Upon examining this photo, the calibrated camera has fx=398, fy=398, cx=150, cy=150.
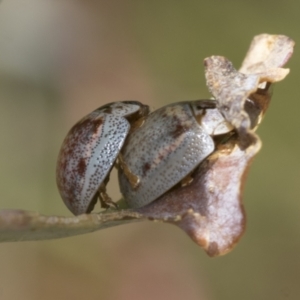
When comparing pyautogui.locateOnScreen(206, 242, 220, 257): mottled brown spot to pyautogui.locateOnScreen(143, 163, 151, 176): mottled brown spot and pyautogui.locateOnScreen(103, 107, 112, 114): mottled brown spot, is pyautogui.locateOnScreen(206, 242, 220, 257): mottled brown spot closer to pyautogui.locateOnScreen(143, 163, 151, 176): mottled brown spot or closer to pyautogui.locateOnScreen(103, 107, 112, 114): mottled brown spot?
pyautogui.locateOnScreen(143, 163, 151, 176): mottled brown spot

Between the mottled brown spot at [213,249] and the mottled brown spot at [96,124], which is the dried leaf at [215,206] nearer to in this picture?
the mottled brown spot at [213,249]

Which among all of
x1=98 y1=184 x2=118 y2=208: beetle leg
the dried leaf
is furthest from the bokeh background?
the dried leaf

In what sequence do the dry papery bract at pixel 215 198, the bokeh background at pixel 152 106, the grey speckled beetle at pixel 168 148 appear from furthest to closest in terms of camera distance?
1. the bokeh background at pixel 152 106
2. the grey speckled beetle at pixel 168 148
3. the dry papery bract at pixel 215 198

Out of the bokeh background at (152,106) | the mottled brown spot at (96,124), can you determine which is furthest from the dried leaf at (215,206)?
the bokeh background at (152,106)

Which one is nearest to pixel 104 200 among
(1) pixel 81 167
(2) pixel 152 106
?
(1) pixel 81 167

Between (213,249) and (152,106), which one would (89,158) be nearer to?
(213,249)

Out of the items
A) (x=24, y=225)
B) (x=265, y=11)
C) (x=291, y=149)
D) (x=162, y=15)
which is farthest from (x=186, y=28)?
(x=24, y=225)
